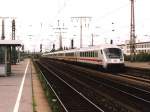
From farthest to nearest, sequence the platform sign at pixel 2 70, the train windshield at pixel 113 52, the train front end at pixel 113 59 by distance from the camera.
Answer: the train windshield at pixel 113 52
the train front end at pixel 113 59
the platform sign at pixel 2 70

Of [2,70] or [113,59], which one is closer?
[2,70]

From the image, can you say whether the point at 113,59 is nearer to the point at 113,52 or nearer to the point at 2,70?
the point at 113,52

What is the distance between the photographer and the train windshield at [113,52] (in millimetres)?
40000

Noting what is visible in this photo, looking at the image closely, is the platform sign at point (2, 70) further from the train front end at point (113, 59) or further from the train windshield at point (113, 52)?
the train windshield at point (113, 52)

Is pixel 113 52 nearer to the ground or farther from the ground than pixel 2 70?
farther from the ground

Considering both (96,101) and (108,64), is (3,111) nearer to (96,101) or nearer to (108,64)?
(96,101)

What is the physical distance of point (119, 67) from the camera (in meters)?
40.3

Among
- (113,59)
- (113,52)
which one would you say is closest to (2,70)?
(113,59)

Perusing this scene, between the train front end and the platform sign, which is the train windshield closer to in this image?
the train front end

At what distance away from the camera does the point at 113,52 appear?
40406 millimetres

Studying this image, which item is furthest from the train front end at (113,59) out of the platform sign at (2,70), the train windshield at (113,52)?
the platform sign at (2,70)

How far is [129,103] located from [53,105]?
3.25 metres

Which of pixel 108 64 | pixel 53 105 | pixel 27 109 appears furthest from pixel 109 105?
pixel 108 64

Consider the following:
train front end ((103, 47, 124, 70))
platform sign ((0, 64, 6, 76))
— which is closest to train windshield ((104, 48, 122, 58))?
train front end ((103, 47, 124, 70))
